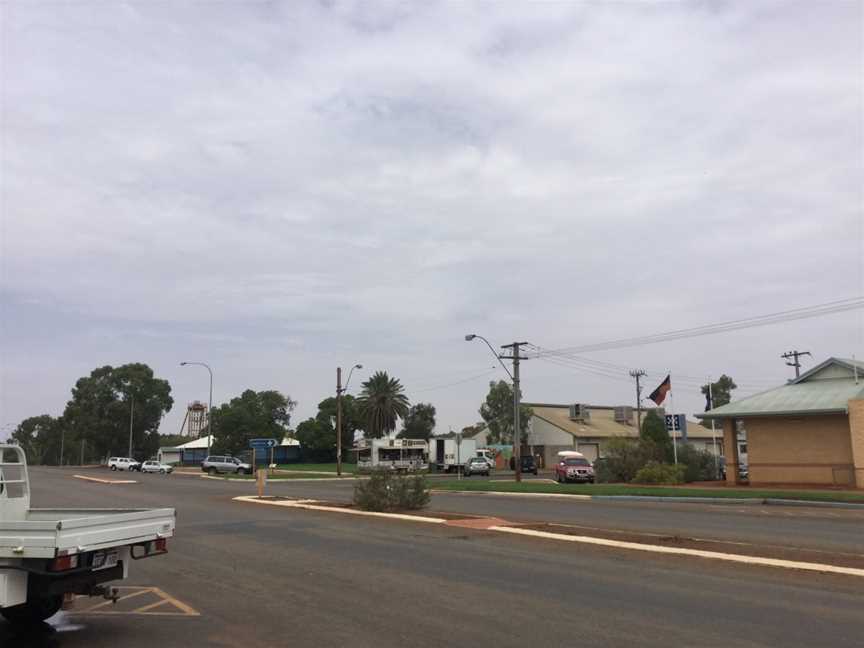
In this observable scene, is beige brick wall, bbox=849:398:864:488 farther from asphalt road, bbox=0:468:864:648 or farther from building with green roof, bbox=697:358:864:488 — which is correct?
asphalt road, bbox=0:468:864:648

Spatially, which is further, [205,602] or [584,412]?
[584,412]

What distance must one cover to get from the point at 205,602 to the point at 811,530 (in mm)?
14315

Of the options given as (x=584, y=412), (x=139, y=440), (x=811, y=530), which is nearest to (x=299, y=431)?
(x=139, y=440)

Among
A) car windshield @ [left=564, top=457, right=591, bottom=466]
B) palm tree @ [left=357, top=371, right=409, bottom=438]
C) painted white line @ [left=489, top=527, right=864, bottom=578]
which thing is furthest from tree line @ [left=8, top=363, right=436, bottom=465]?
painted white line @ [left=489, top=527, right=864, bottom=578]

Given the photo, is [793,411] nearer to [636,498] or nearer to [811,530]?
[636,498]

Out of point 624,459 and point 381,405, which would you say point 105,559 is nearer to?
point 624,459

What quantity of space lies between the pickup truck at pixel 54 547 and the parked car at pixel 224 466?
5709cm

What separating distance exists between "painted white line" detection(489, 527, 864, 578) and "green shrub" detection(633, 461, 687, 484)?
2145 cm

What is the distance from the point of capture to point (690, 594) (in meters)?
9.32

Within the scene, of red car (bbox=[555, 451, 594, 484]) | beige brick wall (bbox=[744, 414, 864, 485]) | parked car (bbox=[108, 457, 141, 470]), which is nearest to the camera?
beige brick wall (bbox=[744, 414, 864, 485])

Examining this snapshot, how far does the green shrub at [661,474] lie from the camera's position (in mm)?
35812

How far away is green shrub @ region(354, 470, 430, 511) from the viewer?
21828 millimetres

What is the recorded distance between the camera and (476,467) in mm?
60438

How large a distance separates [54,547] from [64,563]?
0.28m
